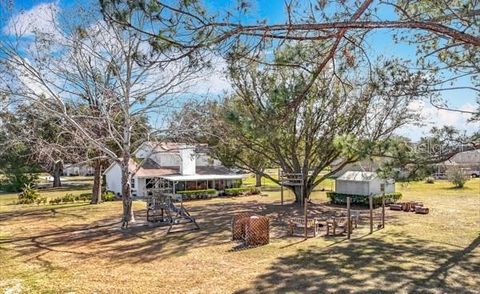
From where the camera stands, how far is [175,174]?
3456cm

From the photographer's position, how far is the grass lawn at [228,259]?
1020cm

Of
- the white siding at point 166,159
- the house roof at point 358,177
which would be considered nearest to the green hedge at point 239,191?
the white siding at point 166,159

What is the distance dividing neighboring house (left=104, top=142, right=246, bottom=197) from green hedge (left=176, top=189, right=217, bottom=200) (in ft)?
3.45

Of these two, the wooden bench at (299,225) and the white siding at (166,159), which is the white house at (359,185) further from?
the white siding at (166,159)

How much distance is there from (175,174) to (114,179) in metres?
6.77

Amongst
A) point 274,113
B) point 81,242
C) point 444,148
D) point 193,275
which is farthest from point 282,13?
point 81,242

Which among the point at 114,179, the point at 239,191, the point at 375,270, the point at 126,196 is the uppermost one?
the point at 114,179

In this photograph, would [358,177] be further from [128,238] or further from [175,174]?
[128,238]

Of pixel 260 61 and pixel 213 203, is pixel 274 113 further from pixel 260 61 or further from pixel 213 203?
pixel 213 203

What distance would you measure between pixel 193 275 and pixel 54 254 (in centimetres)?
611

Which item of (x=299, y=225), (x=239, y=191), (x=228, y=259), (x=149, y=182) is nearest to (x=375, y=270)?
(x=228, y=259)

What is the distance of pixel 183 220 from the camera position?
20062 mm

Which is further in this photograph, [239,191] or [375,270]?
[239,191]

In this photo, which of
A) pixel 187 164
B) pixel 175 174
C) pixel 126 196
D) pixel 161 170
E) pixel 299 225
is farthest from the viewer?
pixel 161 170
